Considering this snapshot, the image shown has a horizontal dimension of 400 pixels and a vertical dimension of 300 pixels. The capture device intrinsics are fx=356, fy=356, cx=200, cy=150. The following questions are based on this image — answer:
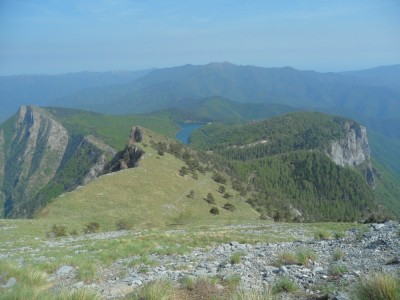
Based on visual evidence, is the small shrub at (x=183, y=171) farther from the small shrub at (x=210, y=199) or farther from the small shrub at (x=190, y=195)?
the small shrub at (x=210, y=199)

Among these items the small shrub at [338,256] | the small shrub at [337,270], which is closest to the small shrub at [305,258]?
the small shrub at [338,256]

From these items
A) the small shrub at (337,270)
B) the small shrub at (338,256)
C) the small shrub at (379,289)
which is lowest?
the small shrub at (338,256)

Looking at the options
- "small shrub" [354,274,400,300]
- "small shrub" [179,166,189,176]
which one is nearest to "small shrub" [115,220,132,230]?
"small shrub" [354,274,400,300]

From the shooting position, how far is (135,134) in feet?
411

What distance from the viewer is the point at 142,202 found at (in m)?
58.7

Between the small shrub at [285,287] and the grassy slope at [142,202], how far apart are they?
3306 cm

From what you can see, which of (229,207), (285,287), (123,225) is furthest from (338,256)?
(229,207)

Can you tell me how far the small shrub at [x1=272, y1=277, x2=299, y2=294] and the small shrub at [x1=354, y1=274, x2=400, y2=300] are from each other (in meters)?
2.05

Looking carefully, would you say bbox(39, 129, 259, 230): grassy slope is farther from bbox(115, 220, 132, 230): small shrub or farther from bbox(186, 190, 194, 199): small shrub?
bbox(186, 190, 194, 199): small shrub

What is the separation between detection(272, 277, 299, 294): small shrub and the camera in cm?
964

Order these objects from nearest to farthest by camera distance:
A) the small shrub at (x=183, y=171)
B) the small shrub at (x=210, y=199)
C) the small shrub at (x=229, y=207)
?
the small shrub at (x=229, y=207)
the small shrub at (x=210, y=199)
the small shrub at (x=183, y=171)

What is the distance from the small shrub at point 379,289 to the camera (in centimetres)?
734

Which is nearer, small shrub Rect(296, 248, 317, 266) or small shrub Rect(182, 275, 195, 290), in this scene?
small shrub Rect(182, 275, 195, 290)

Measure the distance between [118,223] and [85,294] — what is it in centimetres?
3786
